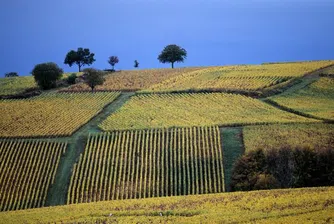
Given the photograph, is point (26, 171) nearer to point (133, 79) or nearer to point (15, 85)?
point (133, 79)

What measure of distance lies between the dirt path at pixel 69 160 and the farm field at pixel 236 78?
20.6 meters

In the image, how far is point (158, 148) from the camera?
60000 mm

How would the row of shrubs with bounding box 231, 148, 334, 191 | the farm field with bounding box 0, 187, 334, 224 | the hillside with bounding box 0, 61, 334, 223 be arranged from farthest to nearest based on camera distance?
the row of shrubs with bounding box 231, 148, 334, 191
the hillside with bounding box 0, 61, 334, 223
the farm field with bounding box 0, 187, 334, 224

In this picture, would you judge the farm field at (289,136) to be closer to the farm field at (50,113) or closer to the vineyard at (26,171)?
the vineyard at (26,171)

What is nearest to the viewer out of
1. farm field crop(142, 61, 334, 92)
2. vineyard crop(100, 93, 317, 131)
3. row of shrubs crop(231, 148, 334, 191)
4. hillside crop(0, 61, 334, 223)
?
hillside crop(0, 61, 334, 223)

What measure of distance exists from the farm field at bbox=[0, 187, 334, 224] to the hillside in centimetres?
10

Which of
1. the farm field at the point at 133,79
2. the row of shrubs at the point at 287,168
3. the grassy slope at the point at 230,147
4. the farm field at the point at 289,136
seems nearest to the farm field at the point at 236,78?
the farm field at the point at 133,79

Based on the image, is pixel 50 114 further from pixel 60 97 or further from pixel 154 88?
pixel 154 88

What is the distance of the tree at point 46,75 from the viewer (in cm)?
9919

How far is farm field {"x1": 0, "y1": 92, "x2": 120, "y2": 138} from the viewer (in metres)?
66.7

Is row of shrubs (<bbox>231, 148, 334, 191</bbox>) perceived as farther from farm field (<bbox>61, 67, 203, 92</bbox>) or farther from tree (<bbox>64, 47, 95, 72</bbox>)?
tree (<bbox>64, 47, 95, 72</bbox>)

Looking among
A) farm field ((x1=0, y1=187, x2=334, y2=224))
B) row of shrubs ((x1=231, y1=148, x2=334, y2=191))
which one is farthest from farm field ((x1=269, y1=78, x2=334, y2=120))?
farm field ((x1=0, y1=187, x2=334, y2=224))

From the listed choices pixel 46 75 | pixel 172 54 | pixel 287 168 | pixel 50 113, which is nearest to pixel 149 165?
pixel 287 168

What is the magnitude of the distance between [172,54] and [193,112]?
6574 cm
